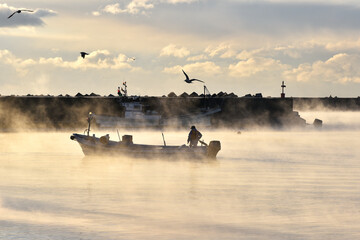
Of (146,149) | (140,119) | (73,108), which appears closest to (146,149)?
(146,149)

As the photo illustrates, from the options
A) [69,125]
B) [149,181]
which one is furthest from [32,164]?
[69,125]

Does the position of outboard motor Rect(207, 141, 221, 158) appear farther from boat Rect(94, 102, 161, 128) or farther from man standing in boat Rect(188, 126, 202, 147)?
boat Rect(94, 102, 161, 128)

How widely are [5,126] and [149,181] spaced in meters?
67.0

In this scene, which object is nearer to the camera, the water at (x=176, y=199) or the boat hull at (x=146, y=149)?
the water at (x=176, y=199)

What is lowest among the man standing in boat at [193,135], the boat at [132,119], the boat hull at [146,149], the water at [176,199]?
the water at [176,199]

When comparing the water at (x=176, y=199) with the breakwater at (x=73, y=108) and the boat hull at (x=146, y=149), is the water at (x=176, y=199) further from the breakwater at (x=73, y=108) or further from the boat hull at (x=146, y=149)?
the breakwater at (x=73, y=108)

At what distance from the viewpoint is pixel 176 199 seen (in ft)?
83.5

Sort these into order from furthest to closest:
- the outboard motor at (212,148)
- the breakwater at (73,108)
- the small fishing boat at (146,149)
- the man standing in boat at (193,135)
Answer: the breakwater at (73,108), the outboard motor at (212,148), the small fishing boat at (146,149), the man standing in boat at (193,135)

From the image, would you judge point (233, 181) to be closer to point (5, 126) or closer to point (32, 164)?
point (32, 164)

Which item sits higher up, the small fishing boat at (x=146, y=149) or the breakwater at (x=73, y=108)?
the breakwater at (x=73, y=108)

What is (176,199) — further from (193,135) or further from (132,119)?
(132,119)

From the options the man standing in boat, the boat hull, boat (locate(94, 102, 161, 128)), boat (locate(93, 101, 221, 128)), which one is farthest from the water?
boat (locate(93, 101, 221, 128))

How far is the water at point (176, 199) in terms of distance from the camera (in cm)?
1927

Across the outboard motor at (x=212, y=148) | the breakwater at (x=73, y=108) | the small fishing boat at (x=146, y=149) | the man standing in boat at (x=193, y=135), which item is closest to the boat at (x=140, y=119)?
the breakwater at (x=73, y=108)
